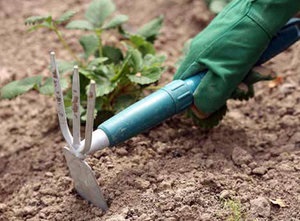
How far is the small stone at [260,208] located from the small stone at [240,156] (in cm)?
19

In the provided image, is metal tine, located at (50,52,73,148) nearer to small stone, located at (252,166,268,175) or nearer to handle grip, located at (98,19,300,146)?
handle grip, located at (98,19,300,146)

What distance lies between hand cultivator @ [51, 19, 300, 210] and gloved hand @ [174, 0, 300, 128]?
0.15ft

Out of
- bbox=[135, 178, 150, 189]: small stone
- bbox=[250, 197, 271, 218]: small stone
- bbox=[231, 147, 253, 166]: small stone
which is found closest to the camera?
bbox=[250, 197, 271, 218]: small stone

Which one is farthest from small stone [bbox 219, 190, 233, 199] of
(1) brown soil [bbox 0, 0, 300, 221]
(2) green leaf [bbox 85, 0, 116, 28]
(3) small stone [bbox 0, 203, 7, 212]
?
(2) green leaf [bbox 85, 0, 116, 28]

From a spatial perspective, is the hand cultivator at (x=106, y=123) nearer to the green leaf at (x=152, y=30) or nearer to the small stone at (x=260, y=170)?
the small stone at (x=260, y=170)

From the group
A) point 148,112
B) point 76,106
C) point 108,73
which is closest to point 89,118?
point 76,106

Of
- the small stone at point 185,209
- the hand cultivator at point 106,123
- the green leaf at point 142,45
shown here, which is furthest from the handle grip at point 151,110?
the green leaf at point 142,45

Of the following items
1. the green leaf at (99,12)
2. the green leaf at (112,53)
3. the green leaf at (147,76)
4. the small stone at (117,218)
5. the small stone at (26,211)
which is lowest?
the small stone at (26,211)

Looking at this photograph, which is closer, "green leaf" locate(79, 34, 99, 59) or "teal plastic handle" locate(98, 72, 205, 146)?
"teal plastic handle" locate(98, 72, 205, 146)

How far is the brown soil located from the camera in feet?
4.83

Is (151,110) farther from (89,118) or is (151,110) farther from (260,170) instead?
(260,170)

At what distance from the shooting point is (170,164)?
162 centimetres

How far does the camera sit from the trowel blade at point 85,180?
147cm

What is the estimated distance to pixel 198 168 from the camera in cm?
160
